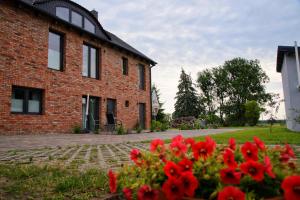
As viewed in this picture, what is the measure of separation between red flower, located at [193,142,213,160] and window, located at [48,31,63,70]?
1177cm

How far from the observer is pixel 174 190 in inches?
42.8

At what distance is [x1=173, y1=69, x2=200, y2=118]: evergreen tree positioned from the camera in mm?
45125

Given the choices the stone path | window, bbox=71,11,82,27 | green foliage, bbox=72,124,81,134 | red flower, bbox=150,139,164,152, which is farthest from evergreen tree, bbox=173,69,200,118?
red flower, bbox=150,139,164,152

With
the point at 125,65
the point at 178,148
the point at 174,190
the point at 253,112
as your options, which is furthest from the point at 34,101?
the point at 253,112

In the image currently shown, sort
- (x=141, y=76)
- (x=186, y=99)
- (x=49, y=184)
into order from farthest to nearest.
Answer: (x=186, y=99) → (x=141, y=76) → (x=49, y=184)

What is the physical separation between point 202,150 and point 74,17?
14.3 meters

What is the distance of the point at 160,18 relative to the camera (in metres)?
14.7

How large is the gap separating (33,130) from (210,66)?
45.3 metres

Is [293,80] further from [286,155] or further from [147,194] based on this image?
[147,194]

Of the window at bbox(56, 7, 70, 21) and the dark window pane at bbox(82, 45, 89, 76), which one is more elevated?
the window at bbox(56, 7, 70, 21)

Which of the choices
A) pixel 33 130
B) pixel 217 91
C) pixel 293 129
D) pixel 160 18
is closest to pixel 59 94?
pixel 33 130

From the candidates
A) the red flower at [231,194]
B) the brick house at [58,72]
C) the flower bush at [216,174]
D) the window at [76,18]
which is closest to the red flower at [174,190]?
the flower bush at [216,174]

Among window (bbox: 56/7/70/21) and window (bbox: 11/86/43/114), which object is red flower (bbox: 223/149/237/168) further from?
window (bbox: 56/7/70/21)

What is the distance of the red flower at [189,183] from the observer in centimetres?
109
